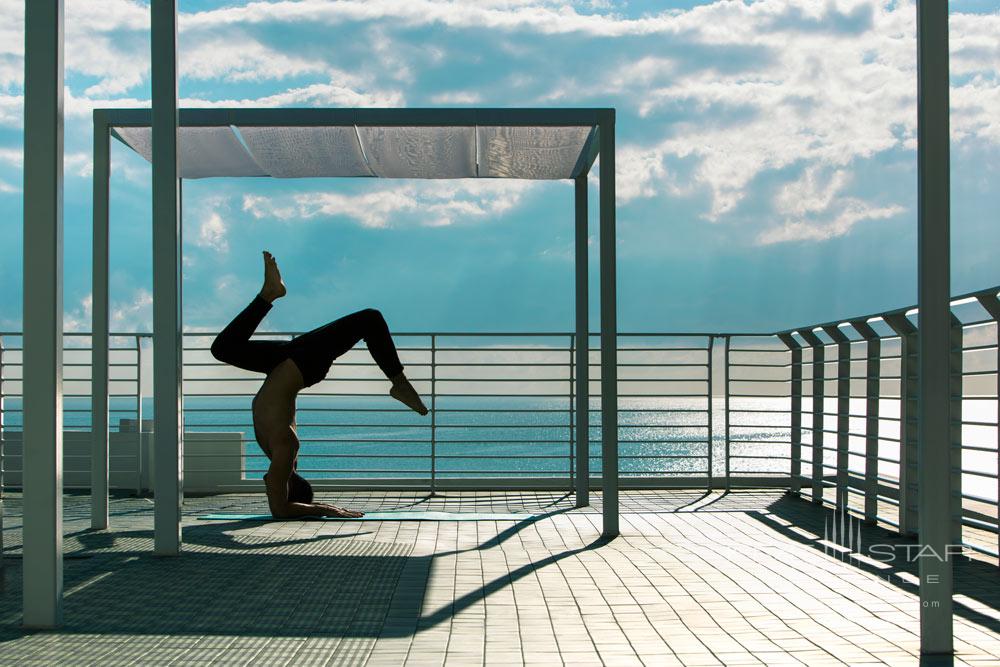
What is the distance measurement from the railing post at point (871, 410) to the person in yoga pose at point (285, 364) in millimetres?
2626

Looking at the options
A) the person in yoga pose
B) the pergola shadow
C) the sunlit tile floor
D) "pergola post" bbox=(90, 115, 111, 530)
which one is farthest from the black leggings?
the pergola shadow

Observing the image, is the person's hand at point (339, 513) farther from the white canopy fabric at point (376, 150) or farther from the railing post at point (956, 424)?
the railing post at point (956, 424)

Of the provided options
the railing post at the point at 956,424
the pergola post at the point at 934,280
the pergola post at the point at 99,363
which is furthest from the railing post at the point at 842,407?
the pergola post at the point at 99,363

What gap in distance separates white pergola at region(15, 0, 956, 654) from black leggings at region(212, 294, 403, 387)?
0.79 metres

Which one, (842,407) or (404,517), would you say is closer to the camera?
(404,517)

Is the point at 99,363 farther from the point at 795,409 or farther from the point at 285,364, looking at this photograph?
the point at 795,409

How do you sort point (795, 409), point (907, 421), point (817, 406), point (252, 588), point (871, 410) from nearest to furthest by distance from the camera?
point (252, 588), point (907, 421), point (871, 410), point (817, 406), point (795, 409)

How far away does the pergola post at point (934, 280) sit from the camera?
2.72 metres

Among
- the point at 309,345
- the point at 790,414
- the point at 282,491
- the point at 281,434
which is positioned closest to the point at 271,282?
the point at 309,345

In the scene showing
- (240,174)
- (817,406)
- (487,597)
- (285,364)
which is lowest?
(487,597)

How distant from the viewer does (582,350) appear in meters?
6.55

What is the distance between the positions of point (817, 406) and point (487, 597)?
392cm

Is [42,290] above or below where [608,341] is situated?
above

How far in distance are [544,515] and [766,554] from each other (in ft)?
5.98
